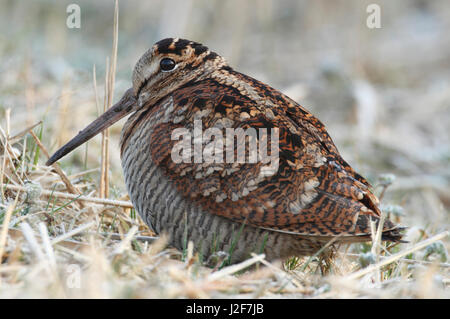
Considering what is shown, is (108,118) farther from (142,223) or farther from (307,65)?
(307,65)

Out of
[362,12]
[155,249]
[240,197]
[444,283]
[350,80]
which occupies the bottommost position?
[444,283]

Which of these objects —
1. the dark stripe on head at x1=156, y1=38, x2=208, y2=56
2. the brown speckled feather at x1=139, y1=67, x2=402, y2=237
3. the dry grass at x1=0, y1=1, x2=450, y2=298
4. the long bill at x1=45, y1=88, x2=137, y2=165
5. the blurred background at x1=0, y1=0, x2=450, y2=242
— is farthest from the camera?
the blurred background at x1=0, y1=0, x2=450, y2=242

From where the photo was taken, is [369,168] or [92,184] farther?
[369,168]

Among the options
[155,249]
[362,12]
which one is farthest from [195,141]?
[362,12]

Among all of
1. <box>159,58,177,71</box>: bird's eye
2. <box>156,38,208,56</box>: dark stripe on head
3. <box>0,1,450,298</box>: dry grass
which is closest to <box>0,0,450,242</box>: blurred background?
<box>0,1,450,298</box>: dry grass

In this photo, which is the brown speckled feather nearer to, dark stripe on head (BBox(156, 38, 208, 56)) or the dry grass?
the dry grass

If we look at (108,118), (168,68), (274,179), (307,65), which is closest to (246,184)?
(274,179)
